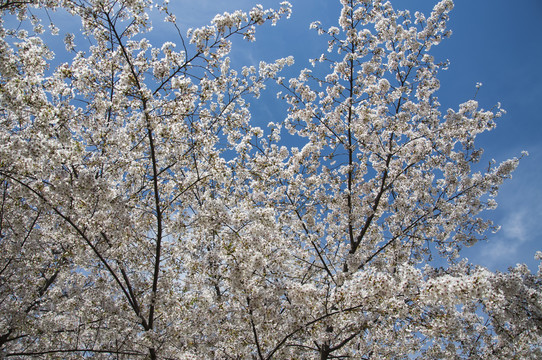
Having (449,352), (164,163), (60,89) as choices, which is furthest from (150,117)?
(449,352)

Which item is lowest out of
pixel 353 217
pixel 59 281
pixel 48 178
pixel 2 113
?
pixel 59 281

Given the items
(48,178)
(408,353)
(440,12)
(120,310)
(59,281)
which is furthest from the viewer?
(440,12)

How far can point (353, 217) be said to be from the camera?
35.3 ft

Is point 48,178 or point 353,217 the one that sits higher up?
point 353,217

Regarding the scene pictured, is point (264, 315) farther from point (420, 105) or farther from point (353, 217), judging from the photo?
point (420, 105)

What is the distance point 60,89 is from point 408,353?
13.1 metres

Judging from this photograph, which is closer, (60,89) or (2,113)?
(60,89)

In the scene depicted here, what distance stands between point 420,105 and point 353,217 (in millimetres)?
4720

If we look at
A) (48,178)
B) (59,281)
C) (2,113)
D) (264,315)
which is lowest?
(264,315)

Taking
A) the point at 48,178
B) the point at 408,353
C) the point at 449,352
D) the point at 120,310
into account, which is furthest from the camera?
the point at 408,353

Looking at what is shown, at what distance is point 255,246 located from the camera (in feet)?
27.6

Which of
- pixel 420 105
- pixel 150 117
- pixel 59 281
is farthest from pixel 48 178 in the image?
pixel 420 105

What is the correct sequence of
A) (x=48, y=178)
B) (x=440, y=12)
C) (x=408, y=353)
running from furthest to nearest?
1. (x=440, y=12)
2. (x=408, y=353)
3. (x=48, y=178)

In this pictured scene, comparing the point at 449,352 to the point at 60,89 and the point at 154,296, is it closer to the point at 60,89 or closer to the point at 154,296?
the point at 154,296
